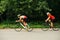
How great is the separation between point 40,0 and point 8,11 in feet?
9.94

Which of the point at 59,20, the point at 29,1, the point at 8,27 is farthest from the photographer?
the point at 59,20

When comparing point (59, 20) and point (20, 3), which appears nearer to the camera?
point (20, 3)

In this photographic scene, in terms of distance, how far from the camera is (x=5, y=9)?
2594 centimetres

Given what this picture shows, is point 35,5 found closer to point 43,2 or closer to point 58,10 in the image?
point 43,2

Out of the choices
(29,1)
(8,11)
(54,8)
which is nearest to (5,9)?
(8,11)

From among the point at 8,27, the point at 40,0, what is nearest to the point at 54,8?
Answer: the point at 40,0

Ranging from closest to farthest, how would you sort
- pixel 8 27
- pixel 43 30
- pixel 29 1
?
1. pixel 43 30
2. pixel 8 27
3. pixel 29 1

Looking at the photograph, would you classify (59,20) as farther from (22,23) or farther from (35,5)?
(22,23)

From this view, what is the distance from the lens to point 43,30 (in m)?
20.5

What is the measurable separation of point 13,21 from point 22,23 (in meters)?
5.45

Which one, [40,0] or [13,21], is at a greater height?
[40,0]

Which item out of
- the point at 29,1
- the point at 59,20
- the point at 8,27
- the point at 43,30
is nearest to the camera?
the point at 43,30

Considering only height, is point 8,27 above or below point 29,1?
below

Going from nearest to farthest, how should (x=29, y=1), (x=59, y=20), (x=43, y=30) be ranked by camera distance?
(x=43, y=30), (x=29, y=1), (x=59, y=20)
